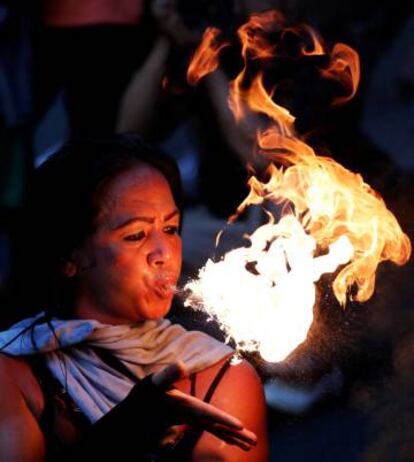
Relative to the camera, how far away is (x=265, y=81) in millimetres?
5438

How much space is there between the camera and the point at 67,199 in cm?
370

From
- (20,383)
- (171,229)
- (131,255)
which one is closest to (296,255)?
(171,229)

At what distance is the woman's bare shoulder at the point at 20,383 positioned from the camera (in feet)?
11.7

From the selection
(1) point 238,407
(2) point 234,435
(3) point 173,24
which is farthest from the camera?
(3) point 173,24

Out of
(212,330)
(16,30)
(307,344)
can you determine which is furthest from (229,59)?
(307,344)

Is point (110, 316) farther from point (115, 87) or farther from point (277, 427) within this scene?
point (115, 87)

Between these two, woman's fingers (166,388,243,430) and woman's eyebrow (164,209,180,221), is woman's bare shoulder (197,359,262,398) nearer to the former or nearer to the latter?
woman's fingers (166,388,243,430)

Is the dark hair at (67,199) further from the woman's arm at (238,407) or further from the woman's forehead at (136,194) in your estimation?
the woman's arm at (238,407)

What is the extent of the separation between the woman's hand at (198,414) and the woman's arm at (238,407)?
0.82 feet

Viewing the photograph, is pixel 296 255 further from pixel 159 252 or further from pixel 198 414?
pixel 198 414

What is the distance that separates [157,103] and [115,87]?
216 mm

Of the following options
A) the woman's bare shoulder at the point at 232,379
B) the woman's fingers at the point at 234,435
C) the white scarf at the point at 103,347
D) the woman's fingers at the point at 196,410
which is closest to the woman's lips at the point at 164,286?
the white scarf at the point at 103,347

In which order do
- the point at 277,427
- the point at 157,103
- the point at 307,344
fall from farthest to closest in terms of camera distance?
the point at 157,103
the point at 277,427
the point at 307,344

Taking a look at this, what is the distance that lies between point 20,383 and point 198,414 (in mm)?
582
